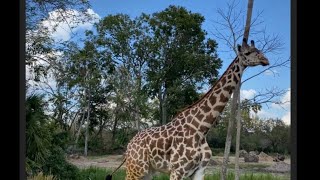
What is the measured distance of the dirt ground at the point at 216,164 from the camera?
3078 mm

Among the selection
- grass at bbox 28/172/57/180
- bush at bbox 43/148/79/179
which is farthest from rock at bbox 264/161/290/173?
grass at bbox 28/172/57/180

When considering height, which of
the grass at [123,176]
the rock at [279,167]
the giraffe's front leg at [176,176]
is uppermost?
the rock at [279,167]

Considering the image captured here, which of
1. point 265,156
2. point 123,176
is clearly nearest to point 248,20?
point 265,156

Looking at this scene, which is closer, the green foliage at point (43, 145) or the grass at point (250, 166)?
the grass at point (250, 166)

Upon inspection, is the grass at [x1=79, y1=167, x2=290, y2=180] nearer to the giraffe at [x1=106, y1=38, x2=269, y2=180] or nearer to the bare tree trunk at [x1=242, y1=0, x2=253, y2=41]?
the giraffe at [x1=106, y1=38, x2=269, y2=180]

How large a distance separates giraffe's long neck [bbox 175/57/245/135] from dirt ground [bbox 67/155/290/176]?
0.22 metres

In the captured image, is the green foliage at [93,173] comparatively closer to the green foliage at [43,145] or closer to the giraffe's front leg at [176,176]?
the green foliage at [43,145]

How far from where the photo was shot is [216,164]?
121 inches

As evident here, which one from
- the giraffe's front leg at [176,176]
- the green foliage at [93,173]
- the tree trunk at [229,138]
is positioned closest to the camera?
the giraffe's front leg at [176,176]

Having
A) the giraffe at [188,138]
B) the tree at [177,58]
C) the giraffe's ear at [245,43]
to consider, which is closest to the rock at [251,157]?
the giraffe at [188,138]
